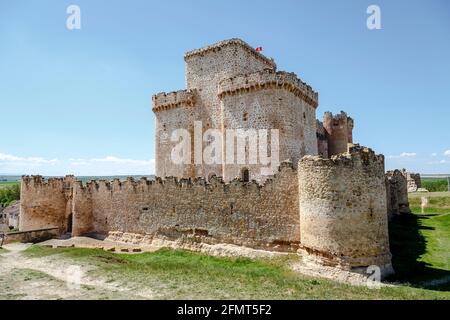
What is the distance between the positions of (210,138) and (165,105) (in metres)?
4.63

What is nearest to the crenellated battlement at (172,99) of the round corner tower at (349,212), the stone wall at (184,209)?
the stone wall at (184,209)

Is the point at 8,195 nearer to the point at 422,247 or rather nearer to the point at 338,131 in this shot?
the point at 338,131

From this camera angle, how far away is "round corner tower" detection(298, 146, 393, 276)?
12.5 metres

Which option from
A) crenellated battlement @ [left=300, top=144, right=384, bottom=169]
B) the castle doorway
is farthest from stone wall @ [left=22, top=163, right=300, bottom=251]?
crenellated battlement @ [left=300, top=144, right=384, bottom=169]

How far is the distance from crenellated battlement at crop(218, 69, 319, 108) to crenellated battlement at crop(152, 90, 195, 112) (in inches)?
139

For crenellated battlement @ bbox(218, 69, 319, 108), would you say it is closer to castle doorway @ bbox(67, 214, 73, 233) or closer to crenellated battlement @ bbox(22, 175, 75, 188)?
crenellated battlement @ bbox(22, 175, 75, 188)

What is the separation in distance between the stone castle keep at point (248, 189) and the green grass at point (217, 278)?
1.24 m

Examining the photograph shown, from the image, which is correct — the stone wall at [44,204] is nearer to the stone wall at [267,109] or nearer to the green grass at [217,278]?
the green grass at [217,278]

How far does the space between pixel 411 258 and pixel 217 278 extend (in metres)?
8.71

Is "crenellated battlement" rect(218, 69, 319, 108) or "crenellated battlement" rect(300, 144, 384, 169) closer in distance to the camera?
"crenellated battlement" rect(300, 144, 384, 169)

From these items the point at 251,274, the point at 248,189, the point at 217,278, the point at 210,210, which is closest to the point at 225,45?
the point at 248,189

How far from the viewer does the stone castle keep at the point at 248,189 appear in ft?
41.7

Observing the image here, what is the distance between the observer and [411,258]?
1481 cm
